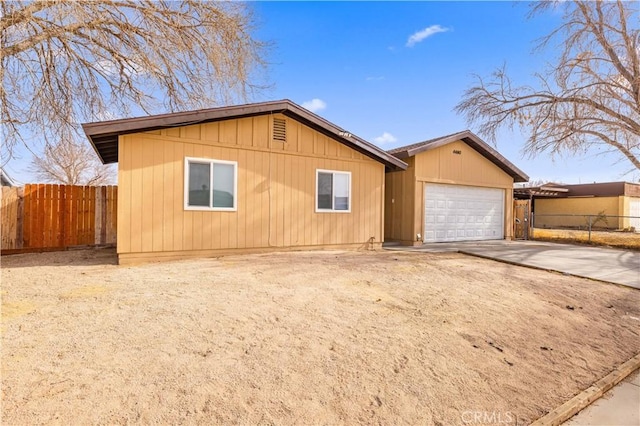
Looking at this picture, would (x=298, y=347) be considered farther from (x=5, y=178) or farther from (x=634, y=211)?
(x=634, y=211)

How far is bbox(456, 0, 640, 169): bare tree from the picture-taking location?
11742 millimetres

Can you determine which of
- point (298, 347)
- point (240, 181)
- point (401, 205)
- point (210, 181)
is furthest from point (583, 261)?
point (210, 181)

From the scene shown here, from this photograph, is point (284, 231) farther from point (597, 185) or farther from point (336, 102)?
point (597, 185)

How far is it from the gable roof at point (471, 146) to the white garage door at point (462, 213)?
3.24ft

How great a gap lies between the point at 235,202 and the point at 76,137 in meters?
4.78

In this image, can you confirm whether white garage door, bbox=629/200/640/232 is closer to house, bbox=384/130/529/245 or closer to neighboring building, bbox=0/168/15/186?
house, bbox=384/130/529/245

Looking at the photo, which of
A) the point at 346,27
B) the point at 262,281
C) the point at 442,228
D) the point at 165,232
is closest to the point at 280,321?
the point at 262,281

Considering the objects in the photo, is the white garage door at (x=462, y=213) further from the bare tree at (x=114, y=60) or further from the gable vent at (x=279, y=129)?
the bare tree at (x=114, y=60)

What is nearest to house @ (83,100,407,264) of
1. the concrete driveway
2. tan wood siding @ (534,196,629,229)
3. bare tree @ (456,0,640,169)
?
the concrete driveway

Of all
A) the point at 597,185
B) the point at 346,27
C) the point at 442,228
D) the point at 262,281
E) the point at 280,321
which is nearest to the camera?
the point at 280,321

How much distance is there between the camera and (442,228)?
11.8 meters

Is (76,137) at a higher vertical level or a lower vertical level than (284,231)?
higher

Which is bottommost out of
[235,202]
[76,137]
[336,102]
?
[235,202]

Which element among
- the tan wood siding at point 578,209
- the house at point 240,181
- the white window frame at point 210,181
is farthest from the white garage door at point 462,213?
the tan wood siding at point 578,209
